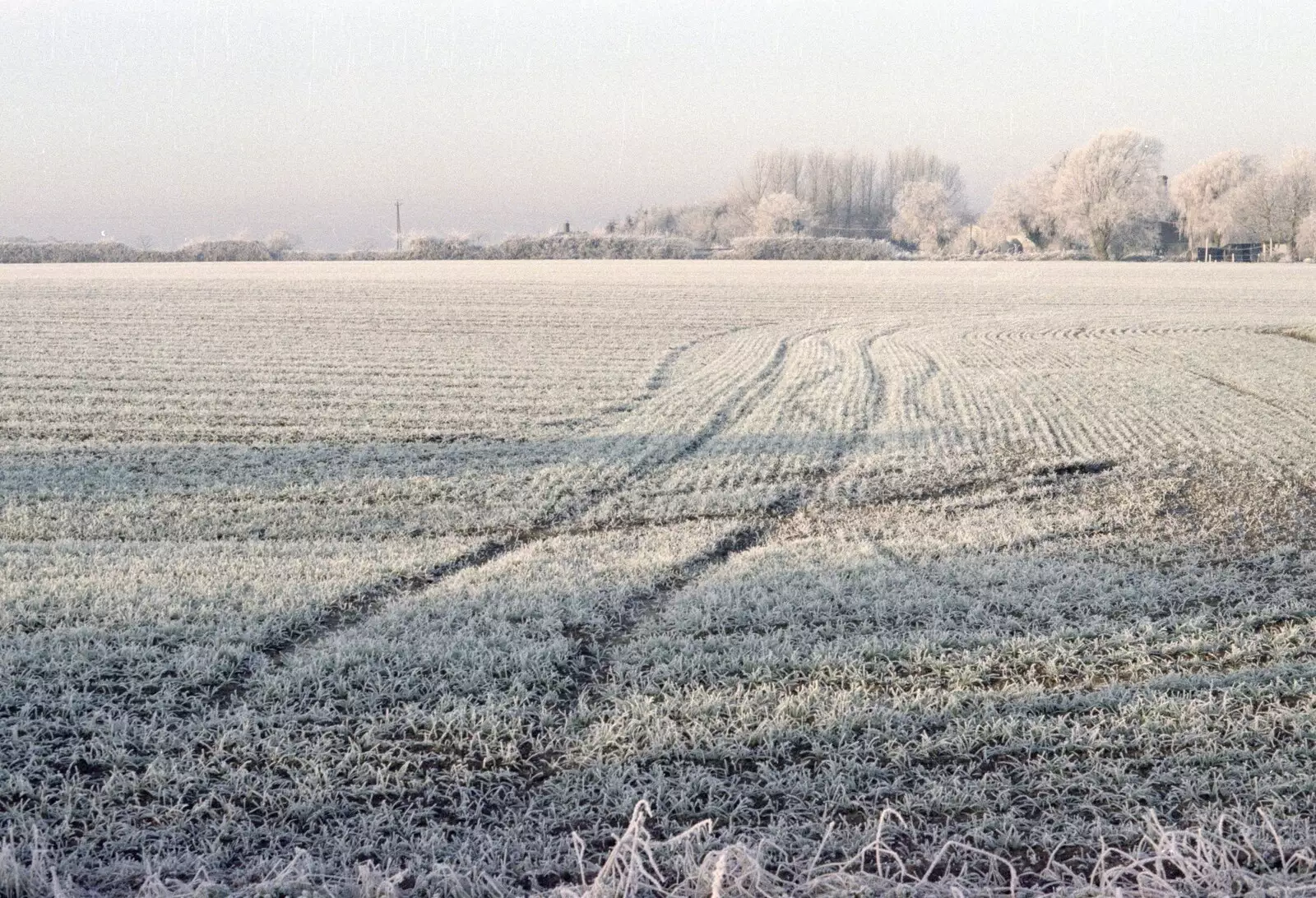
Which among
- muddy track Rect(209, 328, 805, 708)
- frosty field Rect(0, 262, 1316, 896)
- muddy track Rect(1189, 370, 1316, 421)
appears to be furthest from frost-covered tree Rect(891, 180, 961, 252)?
muddy track Rect(209, 328, 805, 708)

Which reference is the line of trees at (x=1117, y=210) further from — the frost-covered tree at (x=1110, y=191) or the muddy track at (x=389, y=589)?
the muddy track at (x=389, y=589)

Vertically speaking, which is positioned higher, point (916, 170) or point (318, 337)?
point (916, 170)

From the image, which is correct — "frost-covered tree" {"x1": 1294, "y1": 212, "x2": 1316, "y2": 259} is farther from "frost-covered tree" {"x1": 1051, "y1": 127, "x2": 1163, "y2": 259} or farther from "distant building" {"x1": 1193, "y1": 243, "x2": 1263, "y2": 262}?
"frost-covered tree" {"x1": 1051, "y1": 127, "x2": 1163, "y2": 259}

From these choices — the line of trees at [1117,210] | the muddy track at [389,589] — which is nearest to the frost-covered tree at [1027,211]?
the line of trees at [1117,210]

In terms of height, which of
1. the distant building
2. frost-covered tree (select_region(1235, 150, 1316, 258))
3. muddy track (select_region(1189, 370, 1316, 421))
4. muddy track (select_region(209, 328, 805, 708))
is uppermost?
frost-covered tree (select_region(1235, 150, 1316, 258))

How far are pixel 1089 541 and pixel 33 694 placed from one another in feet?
23.8

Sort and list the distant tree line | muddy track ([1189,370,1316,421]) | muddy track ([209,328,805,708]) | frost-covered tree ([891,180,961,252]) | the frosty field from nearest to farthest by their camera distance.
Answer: the frosty field < muddy track ([209,328,805,708]) < muddy track ([1189,370,1316,421]) < the distant tree line < frost-covered tree ([891,180,961,252])

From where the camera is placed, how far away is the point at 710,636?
6.16 meters

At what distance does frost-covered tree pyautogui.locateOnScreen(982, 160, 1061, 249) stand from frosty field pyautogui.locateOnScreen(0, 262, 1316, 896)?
7893 centimetres

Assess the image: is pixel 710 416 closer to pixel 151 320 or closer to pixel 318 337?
pixel 318 337

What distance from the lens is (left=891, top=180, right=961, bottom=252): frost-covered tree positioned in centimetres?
10588

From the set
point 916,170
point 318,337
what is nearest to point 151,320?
point 318,337

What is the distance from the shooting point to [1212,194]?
90.8m

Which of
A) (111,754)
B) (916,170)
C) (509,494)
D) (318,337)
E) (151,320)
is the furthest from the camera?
(916,170)
